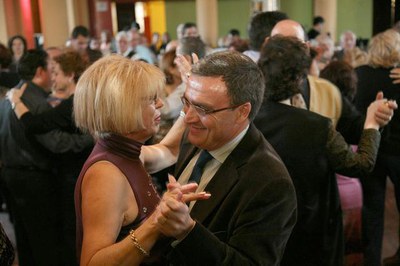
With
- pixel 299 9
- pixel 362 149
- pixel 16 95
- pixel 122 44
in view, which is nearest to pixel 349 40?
pixel 122 44

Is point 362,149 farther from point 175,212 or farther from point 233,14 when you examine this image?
point 233,14

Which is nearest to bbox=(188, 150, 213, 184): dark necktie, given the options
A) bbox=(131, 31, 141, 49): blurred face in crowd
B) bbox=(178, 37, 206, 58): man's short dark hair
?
bbox=(178, 37, 206, 58): man's short dark hair

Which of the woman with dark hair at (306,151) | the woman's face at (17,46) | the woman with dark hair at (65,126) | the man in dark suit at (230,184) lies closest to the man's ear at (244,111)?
the man in dark suit at (230,184)

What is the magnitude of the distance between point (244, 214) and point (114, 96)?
0.51m

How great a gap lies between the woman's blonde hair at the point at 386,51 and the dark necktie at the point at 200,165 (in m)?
2.06

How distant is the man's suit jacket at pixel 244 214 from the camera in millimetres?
1251

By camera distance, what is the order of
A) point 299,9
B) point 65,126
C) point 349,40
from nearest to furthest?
point 65,126 → point 349,40 → point 299,9

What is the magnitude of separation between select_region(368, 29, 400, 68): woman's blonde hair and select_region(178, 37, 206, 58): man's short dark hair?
1.14 meters

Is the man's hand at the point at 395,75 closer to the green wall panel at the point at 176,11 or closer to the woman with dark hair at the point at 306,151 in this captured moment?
the woman with dark hair at the point at 306,151

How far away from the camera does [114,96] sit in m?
1.42

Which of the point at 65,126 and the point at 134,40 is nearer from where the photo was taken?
the point at 65,126

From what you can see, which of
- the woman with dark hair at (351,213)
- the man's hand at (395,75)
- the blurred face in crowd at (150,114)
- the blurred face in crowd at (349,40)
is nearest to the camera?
the blurred face in crowd at (150,114)

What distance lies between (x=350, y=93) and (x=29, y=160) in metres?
2.06

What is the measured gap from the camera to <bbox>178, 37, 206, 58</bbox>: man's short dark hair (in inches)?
123
